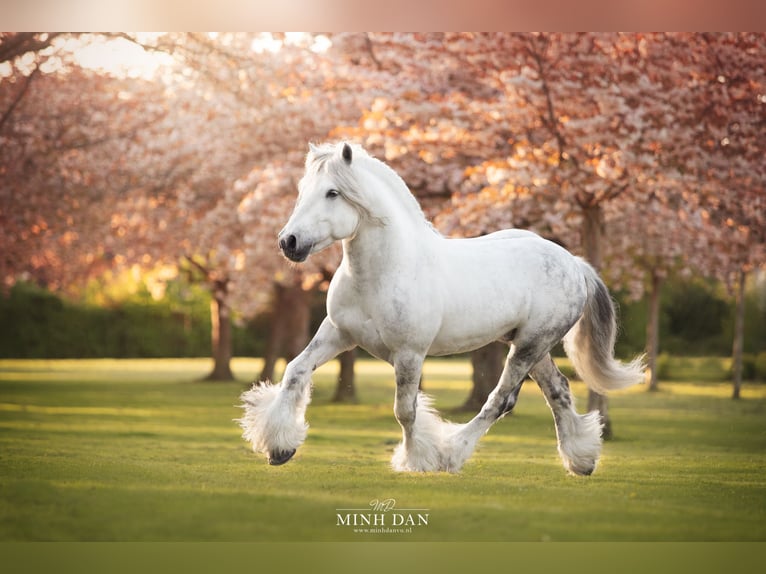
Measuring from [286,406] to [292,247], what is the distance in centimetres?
73

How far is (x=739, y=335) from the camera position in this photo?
9.74 metres

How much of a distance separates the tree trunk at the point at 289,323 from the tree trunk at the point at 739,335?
18.3 ft

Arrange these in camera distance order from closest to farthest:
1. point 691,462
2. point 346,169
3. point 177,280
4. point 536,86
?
point 346,169, point 691,462, point 536,86, point 177,280

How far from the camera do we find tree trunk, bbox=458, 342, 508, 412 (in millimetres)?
9508

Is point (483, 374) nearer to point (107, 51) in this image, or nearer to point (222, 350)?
point (107, 51)

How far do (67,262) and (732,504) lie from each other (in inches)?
383

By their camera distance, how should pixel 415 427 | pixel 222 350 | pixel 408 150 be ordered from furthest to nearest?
1. pixel 222 350
2. pixel 408 150
3. pixel 415 427

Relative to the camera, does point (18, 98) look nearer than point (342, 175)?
No

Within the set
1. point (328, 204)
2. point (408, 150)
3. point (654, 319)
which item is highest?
point (408, 150)

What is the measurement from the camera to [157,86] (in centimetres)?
1127

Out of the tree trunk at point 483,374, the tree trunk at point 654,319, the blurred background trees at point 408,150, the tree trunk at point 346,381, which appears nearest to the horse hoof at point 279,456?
the blurred background trees at point 408,150

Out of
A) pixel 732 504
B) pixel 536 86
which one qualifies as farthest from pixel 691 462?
pixel 536 86

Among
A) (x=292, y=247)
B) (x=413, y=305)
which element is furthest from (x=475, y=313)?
(x=292, y=247)
